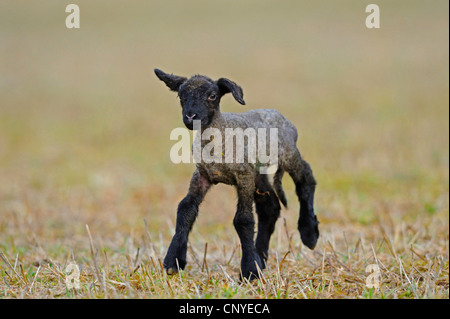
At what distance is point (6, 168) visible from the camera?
17594 mm

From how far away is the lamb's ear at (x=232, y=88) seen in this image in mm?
5336

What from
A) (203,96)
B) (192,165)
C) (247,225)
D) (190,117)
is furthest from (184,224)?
(192,165)

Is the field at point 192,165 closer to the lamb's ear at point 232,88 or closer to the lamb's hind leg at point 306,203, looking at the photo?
the lamb's hind leg at point 306,203

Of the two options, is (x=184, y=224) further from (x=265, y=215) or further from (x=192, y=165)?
(x=192, y=165)

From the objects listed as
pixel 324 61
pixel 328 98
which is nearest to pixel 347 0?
pixel 324 61

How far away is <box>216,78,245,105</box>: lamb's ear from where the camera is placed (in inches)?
210

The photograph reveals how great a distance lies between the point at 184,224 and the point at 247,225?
25.9 inches

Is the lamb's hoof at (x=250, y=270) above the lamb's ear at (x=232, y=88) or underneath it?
underneath

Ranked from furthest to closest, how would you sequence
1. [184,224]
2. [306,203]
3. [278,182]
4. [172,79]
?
[278,182] → [306,203] → [184,224] → [172,79]

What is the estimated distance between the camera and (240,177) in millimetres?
5676

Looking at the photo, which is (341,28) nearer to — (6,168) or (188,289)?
(6,168)

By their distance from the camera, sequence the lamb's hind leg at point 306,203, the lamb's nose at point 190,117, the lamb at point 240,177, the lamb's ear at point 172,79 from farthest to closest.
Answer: the lamb's hind leg at point 306,203 < the lamb's ear at point 172,79 < the lamb at point 240,177 < the lamb's nose at point 190,117

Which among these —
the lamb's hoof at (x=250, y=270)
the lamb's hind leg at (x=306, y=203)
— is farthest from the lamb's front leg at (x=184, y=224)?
the lamb's hind leg at (x=306, y=203)

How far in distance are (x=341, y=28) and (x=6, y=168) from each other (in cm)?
2278
